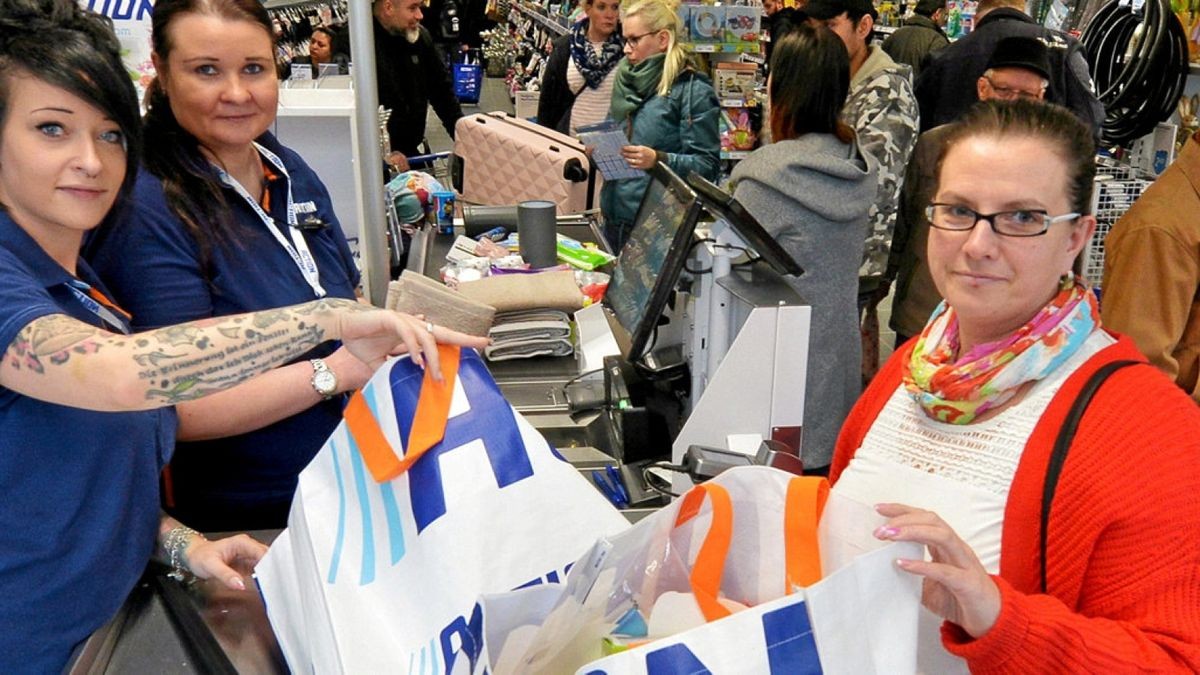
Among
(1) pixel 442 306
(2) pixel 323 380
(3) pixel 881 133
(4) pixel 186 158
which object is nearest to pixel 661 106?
(3) pixel 881 133

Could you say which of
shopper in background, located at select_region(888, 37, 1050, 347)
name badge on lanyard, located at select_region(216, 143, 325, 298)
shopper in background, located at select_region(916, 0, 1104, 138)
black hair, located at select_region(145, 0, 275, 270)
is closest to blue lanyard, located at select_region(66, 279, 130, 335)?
black hair, located at select_region(145, 0, 275, 270)

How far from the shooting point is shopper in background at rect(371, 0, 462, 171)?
520cm

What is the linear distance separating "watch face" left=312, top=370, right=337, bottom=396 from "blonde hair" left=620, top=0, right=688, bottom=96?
10.2 ft

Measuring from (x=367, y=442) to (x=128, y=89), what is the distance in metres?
0.57

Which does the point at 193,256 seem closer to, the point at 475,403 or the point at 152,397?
the point at 152,397

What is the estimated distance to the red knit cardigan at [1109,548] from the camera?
1077mm

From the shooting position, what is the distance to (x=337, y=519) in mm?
1194

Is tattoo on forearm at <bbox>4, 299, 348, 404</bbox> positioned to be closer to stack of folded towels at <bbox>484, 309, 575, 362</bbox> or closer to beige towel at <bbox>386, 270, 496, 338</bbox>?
beige towel at <bbox>386, 270, 496, 338</bbox>

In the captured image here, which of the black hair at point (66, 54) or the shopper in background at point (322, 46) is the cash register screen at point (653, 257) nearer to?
the black hair at point (66, 54)

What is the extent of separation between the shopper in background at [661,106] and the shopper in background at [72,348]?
3146 millimetres

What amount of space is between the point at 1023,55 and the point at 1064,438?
10.3ft

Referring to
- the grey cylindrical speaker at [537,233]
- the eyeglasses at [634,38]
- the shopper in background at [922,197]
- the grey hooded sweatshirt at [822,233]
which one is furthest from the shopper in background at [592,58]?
the grey hooded sweatshirt at [822,233]

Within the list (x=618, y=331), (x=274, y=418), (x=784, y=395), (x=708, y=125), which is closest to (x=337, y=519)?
(x=274, y=418)

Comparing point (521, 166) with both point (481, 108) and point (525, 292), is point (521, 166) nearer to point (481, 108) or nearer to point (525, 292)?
point (525, 292)
